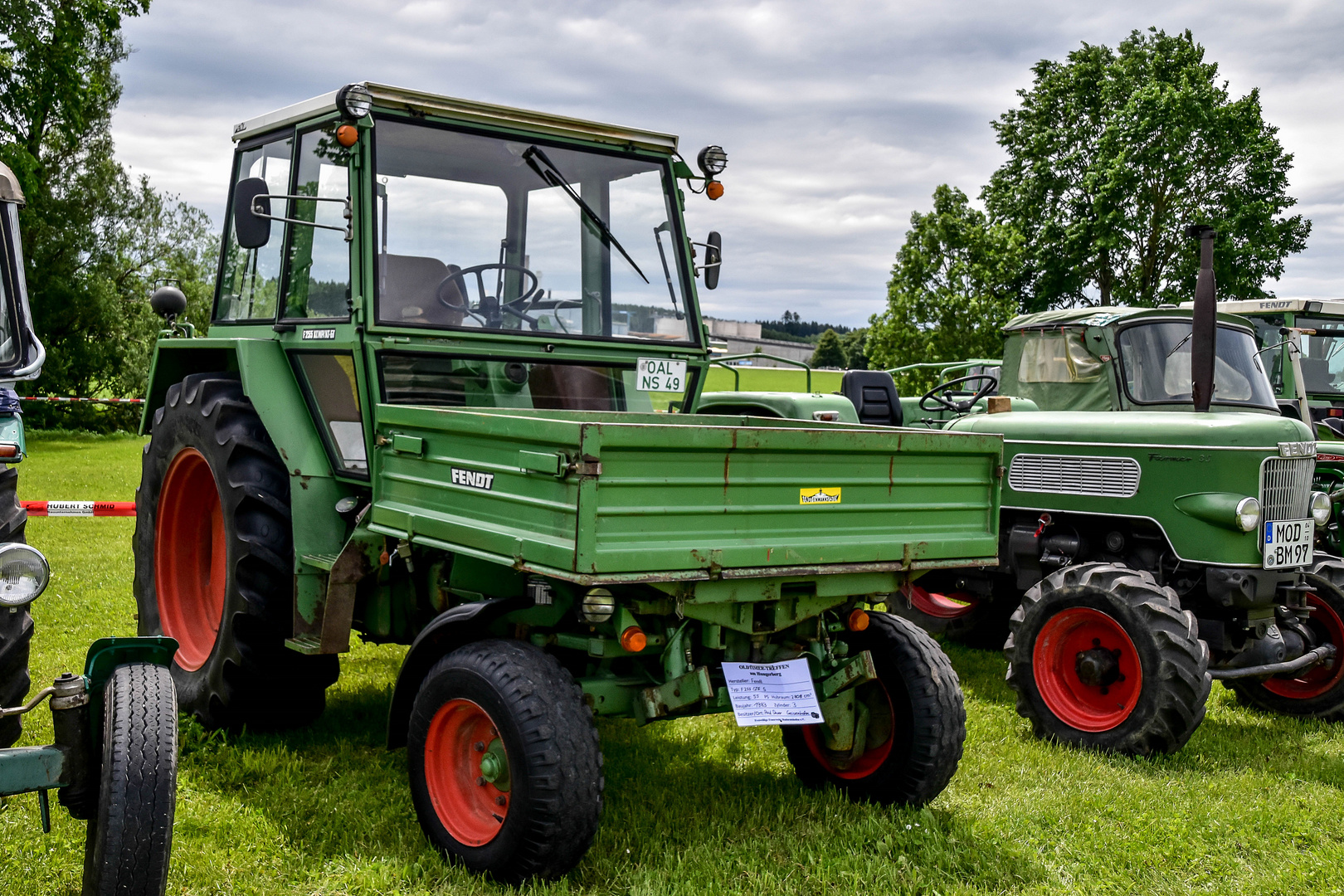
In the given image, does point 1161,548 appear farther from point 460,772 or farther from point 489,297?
point 460,772

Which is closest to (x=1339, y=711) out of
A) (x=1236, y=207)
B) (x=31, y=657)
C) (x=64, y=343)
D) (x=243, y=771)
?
(x=243, y=771)

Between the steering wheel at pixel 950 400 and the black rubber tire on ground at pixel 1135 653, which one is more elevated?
the steering wheel at pixel 950 400

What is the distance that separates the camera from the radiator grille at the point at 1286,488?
18.5 ft

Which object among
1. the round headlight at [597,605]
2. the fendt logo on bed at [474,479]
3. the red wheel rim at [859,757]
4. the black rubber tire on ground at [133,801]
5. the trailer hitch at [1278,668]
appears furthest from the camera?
the trailer hitch at [1278,668]

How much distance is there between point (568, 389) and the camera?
495 cm

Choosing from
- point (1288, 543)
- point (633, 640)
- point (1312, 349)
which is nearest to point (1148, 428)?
point (1288, 543)

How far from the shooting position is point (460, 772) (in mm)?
3707

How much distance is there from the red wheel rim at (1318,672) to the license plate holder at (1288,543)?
40cm

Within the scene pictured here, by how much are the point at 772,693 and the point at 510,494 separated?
3.54 ft

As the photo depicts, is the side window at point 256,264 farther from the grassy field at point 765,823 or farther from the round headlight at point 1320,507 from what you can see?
the round headlight at point 1320,507

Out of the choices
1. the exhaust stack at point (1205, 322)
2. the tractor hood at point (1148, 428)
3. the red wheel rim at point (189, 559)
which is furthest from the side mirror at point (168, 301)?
the exhaust stack at point (1205, 322)

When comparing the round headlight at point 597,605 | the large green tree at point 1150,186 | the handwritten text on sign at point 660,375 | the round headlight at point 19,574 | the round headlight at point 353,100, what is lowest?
the round headlight at point 597,605

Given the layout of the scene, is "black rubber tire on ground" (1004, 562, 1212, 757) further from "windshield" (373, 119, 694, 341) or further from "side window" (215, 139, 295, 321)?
"side window" (215, 139, 295, 321)

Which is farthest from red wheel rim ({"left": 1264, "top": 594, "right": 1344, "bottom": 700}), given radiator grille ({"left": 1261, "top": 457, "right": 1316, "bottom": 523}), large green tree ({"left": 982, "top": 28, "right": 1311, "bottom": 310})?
large green tree ({"left": 982, "top": 28, "right": 1311, "bottom": 310})
